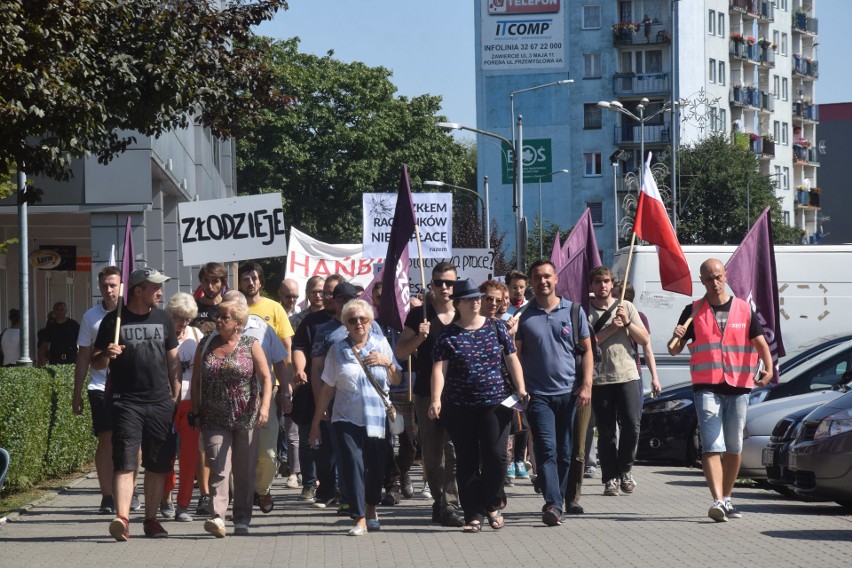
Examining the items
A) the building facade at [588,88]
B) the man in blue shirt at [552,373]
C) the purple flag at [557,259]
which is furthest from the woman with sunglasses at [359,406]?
the building facade at [588,88]

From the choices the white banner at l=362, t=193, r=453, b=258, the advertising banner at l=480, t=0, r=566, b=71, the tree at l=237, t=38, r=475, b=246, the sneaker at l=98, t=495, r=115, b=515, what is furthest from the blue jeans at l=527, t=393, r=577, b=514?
the advertising banner at l=480, t=0, r=566, b=71

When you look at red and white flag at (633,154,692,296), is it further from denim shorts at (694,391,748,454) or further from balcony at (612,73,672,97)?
balcony at (612,73,672,97)

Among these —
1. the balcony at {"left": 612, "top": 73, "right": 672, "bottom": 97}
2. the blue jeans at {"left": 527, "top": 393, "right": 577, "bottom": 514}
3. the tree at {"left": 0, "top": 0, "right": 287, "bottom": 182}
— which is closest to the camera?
the blue jeans at {"left": 527, "top": 393, "right": 577, "bottom": 514}

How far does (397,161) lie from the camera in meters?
69.7

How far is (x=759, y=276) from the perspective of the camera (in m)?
13.5

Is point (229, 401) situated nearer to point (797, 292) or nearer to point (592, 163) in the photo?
point (797, 292)

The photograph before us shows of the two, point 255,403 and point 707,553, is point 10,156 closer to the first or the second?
point 255,403

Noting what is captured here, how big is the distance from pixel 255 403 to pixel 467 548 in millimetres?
1852

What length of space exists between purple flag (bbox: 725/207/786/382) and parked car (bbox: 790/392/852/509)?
1.35m

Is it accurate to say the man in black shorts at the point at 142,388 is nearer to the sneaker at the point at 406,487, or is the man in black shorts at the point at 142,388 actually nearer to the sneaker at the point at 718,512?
the sneaker at the point at 406,487

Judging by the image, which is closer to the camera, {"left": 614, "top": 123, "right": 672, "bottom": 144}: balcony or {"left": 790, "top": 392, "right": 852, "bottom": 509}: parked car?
{"left": 790, "top": 392, "right": 852, "bottom": 509}: parked car

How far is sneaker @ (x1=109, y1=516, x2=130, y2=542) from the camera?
33.2ft

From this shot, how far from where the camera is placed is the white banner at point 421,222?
24.2 metres

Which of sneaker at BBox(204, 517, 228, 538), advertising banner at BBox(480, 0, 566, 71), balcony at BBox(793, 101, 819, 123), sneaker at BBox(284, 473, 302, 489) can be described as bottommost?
sneaker at BBox(284, 473, 302, 489)
